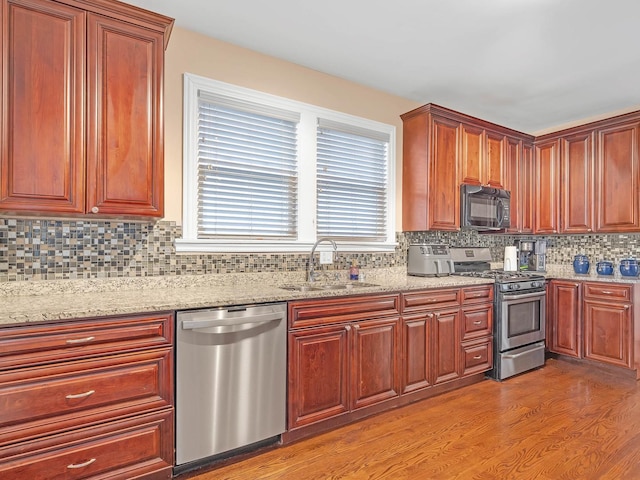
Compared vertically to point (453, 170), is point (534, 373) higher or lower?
lower

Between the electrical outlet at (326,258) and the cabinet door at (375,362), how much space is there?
743mm

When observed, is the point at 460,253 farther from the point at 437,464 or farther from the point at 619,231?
the point at 437,464

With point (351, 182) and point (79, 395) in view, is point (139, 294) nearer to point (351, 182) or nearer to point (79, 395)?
point (79, 395)

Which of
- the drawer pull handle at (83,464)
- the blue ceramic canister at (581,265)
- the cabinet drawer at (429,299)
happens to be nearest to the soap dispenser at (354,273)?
the cabinet drawer at (429,299)

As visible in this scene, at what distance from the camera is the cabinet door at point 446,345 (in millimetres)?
3039

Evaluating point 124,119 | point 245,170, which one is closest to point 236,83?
point 245,170

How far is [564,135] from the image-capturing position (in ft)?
14.1

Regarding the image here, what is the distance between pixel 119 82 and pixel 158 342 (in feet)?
4.59

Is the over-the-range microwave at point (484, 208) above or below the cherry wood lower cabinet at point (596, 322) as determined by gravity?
above

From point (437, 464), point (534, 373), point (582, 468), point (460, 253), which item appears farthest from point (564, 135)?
point (437, 464)

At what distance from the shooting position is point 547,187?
4.45 metres

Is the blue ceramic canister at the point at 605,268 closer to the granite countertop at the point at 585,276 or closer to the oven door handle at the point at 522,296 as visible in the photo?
the granite countertop at the point at 585,276

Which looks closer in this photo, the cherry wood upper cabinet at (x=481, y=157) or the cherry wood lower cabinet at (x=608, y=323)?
the cherry wood lower cabinet at (x=608, y=323)

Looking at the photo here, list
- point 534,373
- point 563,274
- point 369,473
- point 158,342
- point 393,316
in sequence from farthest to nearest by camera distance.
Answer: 1. point 563,274
2. point 534,373
3. point 393,316
4. point 369,473
5. point 158,342
